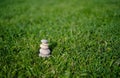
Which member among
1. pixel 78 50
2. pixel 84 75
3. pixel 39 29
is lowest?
pixel 84 75

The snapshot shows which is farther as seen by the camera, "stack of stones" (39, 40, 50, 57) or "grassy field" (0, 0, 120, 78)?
"stack of stones" (39, 40, 50, 57)

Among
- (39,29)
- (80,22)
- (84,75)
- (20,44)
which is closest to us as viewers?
(84,75)

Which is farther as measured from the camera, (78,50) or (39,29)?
(39,29)

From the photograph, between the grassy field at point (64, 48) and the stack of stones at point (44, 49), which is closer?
the grassy field at point (64, 48)

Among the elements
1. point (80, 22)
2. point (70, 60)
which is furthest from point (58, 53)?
point (80, 22)

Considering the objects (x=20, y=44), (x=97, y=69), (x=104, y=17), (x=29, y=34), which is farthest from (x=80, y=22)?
(x=97, y=69)

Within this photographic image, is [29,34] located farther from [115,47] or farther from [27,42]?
[115,47]

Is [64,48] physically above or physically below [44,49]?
below

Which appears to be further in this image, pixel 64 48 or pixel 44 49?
pixel 64 48

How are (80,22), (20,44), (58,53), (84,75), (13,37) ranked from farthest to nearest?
(80,22)
(13,37)
(20,44)
(58,53)
(84,75)

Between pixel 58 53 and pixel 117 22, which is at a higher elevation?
pixel 117 22
